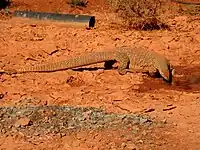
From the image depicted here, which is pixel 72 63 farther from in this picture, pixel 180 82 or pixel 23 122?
pixel 23 122

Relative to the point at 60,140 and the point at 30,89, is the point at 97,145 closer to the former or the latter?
the point at 60,140

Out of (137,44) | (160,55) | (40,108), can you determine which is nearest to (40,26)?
(137,44)

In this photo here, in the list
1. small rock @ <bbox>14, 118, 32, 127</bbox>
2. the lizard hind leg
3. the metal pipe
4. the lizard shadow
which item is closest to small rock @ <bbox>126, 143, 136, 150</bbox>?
small rock @ <bbox>14, 118, 32, 127</bbox>

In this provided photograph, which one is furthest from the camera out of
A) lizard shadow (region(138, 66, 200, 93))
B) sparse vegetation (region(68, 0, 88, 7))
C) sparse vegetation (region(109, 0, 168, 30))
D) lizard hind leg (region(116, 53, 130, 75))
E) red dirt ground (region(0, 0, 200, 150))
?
sparse vegetation (region(68, 0, 88, 7))

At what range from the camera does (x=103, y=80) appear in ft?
29.3

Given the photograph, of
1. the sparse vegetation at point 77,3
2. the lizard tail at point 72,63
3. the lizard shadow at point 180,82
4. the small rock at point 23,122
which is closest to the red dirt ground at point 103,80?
the lizard shadow at point 180,82

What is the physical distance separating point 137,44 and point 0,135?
15.3 feet

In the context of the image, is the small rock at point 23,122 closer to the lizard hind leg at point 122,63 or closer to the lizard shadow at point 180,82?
the lizard shadow at point 180,82

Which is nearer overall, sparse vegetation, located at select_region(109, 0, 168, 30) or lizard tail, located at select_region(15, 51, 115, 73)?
lizard tail, located at select_region(15, 51, 115, 73)

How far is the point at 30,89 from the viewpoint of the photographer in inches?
333

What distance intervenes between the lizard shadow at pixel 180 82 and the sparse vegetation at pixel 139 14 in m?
2.52

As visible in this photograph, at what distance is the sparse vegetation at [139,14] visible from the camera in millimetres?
11859

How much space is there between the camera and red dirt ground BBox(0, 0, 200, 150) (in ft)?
22.5

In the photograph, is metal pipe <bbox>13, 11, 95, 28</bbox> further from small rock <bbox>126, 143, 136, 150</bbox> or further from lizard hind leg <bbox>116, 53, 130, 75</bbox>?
small rock <bbox>126, 143, 136, 150</bbox>
